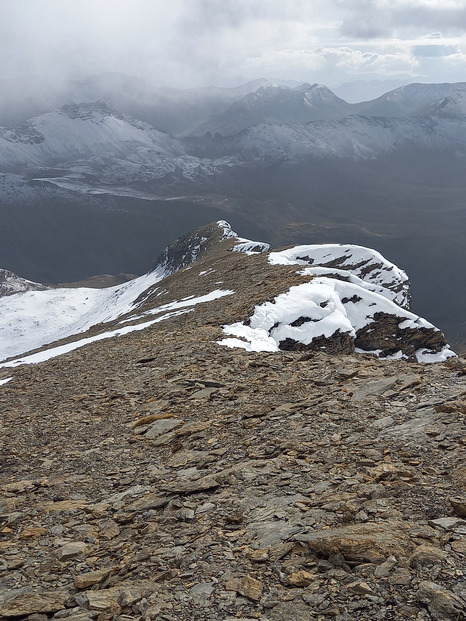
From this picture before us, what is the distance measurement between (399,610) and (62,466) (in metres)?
8.78

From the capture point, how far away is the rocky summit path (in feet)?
23.9

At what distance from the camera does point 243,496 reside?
986 centimetres

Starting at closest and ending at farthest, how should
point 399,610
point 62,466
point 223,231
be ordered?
point 399,610, point 62,466, point 223,231

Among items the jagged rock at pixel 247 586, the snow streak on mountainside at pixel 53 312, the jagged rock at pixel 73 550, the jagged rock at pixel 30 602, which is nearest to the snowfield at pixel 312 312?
A: the snow streak on mountainside at pixel 53 312

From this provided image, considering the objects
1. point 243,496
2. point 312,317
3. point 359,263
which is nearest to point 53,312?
point 359,263

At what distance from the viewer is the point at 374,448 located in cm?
1089

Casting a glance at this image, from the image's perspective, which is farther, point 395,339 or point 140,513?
point 395,339

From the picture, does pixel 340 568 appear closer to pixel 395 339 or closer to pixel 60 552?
pixel 60 552

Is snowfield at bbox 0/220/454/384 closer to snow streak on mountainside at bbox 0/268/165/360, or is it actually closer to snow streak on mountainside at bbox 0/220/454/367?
snow streak on mountainside at bbox 0/220/454/367

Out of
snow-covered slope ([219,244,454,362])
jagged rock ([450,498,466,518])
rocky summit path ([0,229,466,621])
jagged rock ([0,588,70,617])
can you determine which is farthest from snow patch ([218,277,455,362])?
jagged rock ([0,588,70,617])

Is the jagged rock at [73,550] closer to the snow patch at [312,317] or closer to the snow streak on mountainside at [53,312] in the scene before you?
the snow patch at [312,317]

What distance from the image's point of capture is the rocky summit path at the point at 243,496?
7.28m

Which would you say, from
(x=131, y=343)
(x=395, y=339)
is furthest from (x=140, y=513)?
(x=395, y=339)

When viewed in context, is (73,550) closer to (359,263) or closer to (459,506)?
(459,506)
